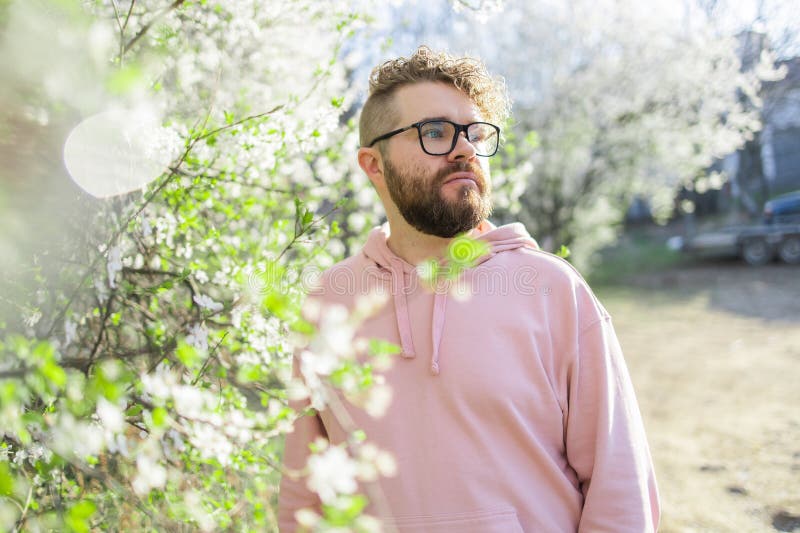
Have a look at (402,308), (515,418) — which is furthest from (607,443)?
(402,308)

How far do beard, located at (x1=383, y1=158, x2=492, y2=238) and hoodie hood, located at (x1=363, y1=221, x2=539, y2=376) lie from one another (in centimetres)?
8

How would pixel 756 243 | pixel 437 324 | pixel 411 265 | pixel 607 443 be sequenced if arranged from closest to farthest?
1. pixel 607 443
2. pixel 437 324
3. pixel 411 265
4. pixel 756 243

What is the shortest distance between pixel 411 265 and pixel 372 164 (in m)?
0.43

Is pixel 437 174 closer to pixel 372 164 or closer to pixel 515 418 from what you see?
pixel 372 164

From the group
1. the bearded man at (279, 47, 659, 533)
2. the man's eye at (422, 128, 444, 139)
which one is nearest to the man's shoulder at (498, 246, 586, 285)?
the bearded man at (279, 47, 659, 533)

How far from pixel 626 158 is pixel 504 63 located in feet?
11.1

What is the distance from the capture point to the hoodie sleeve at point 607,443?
1581 millimetres

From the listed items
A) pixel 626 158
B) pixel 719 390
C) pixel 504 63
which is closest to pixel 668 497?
pixel 719 390

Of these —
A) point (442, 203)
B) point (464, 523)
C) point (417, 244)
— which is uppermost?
point (442, 203)

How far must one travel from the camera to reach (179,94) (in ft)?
11.1

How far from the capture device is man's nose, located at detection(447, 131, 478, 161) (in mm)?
1905

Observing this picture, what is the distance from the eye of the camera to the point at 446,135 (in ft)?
6.40

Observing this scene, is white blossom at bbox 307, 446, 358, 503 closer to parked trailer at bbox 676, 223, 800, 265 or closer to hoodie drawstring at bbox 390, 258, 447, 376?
hoodie drawstring at bbox 390, 258, 447, 376

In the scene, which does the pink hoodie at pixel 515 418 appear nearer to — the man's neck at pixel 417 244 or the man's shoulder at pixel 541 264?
the man's shoulder at pixel 541 264
